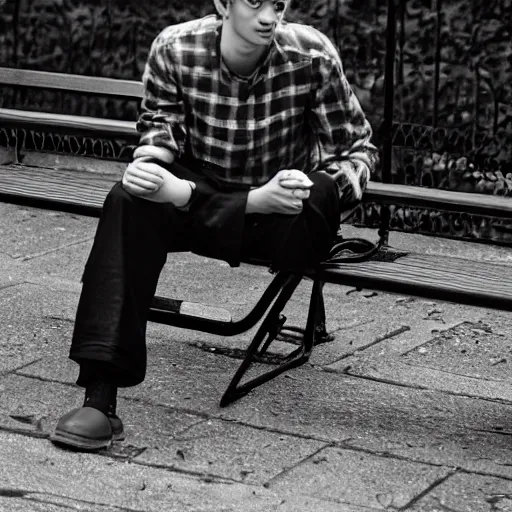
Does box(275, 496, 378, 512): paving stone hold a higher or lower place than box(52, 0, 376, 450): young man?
lower

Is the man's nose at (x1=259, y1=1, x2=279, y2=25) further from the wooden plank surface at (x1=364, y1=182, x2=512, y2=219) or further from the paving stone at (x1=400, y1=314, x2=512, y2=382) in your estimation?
the paving stone at (x1=400, y1=314, x2=512, y2=382)

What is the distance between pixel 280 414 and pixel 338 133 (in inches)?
36.0

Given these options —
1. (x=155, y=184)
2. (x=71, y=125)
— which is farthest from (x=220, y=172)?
(x=71, y=125)

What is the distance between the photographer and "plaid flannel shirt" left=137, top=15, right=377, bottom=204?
4.42m

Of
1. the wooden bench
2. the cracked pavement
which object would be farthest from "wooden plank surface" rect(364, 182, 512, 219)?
the cracked pavement

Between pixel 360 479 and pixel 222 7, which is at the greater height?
pixel 222 7

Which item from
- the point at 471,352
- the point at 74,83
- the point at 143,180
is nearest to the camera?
the point at 143,180

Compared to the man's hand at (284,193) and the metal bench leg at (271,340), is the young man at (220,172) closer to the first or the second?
the man's hand at (284,193)

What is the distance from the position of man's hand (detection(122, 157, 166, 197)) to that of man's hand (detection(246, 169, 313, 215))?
0.97ft

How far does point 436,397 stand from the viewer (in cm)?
471

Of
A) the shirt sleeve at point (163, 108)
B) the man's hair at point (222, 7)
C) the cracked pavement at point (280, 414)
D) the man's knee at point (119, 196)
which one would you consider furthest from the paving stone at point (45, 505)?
the man's hair at point (222, 7)

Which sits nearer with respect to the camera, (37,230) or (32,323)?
(32,323)

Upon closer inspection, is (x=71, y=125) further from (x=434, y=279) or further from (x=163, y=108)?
(x=434, y=279)

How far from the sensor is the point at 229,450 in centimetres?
417
